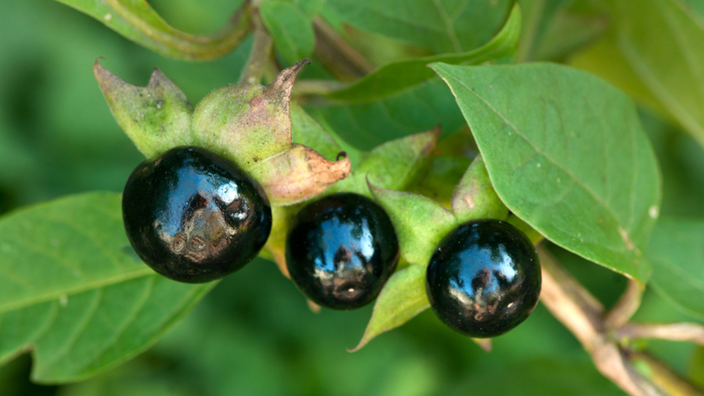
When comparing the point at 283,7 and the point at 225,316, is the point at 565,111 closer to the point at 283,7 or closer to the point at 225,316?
the point at 283,7

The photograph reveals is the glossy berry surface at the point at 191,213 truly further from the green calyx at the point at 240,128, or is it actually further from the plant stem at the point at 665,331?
the plant stem at the point at 665,331

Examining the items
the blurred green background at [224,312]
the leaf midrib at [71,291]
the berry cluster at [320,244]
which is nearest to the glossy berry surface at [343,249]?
the berry cluster at [320,244]

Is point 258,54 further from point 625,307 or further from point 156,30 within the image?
point 625,307

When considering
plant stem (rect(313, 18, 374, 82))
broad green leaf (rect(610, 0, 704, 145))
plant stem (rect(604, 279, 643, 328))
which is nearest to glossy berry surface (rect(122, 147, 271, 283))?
plant stem (rect(313, 18, 374, 82))

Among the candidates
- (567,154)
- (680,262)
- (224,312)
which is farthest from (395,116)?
(224,312)

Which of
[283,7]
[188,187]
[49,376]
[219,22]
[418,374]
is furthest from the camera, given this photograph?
[219,22]

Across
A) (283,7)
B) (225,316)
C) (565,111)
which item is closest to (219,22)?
(225,316)
